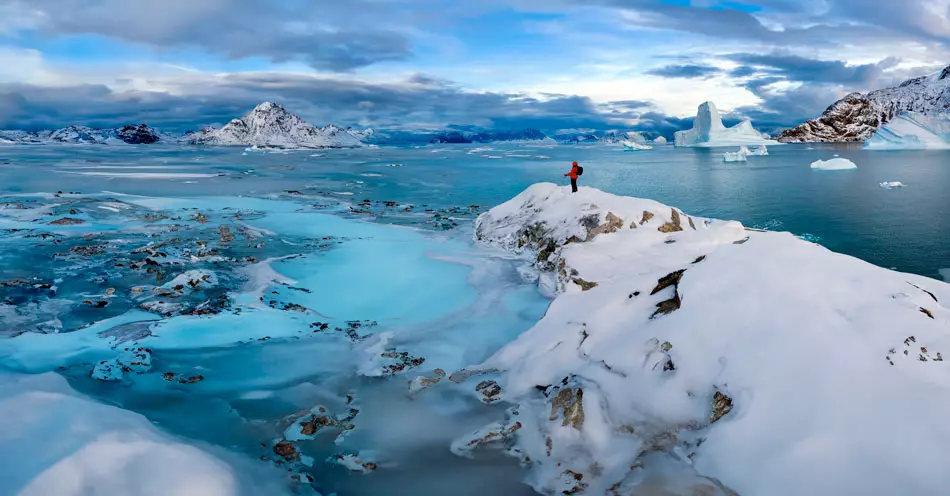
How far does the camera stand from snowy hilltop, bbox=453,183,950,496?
3723mm

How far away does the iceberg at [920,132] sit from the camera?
276 ft

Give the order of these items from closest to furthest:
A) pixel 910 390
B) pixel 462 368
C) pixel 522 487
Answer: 1. pixel 910 390
2. pixel 522 487
3. pixel 462 368

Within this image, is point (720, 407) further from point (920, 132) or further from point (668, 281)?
point (920, 132)

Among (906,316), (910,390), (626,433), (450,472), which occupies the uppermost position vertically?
(906,316)

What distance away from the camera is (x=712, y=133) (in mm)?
118375

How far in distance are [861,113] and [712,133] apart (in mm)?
71615

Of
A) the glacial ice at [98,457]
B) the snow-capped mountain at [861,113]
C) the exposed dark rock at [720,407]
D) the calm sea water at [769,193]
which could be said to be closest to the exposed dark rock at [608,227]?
the exposed dark rock at [720,407]

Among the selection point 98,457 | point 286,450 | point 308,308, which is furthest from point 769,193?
point 98,457

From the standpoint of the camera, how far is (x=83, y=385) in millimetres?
6164

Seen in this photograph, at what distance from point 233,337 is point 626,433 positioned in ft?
19.8

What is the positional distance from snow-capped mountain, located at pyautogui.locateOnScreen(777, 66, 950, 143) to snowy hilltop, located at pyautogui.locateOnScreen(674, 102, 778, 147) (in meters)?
34.4

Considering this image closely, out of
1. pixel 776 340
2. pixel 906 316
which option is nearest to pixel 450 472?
pixel 776 340

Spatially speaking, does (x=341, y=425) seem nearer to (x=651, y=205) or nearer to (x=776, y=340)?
(x=776, y=340)

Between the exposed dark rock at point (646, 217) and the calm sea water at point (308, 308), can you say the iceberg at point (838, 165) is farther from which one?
the exposed dark rock at point (646, 217)
